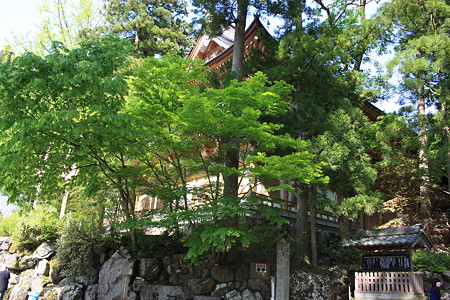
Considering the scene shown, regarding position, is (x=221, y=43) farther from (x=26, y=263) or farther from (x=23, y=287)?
(x=23, y=287)

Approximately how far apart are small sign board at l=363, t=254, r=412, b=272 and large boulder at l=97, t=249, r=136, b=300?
710 cm

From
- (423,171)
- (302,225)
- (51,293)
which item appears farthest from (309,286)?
(51,293)

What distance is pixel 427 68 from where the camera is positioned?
578 inches

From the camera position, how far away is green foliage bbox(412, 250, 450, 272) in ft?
39.2

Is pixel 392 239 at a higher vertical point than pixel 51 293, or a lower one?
higher

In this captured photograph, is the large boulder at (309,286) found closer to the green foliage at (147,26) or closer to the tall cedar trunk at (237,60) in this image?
the tall cedar trunk at (237,60)

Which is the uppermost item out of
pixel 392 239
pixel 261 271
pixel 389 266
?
pixel 392 239

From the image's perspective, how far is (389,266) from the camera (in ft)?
32.6

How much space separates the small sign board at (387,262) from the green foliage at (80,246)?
8.58 m

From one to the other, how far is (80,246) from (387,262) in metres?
10.5

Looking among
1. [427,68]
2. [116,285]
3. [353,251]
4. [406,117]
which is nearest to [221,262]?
[116,285]

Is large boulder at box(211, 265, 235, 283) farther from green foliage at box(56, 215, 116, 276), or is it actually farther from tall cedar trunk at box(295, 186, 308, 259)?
green foliage at box(56, 215, 116, 276)

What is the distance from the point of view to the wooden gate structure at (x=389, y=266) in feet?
30.5

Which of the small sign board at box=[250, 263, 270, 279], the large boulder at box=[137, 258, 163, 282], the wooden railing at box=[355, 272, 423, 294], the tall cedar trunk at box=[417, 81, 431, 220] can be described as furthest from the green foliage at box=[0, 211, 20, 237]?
the tall cedar trunk at box=[417, 81, 431, 220]
